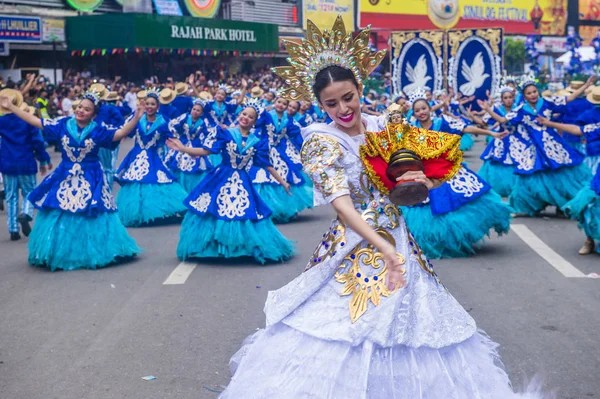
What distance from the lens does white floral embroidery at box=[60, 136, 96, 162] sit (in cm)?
907

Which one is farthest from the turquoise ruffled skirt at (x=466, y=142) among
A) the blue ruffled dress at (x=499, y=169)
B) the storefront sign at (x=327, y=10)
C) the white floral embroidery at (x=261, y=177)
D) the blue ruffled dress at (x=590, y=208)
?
the storefront sign at (x=327, y=10)

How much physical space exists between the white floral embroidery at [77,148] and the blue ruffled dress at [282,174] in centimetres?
352

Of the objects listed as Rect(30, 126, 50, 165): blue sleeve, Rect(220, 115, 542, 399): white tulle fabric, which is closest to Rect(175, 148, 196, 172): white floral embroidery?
Rect(30, 126, 50, 165): blue sleeve

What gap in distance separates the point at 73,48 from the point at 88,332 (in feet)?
107

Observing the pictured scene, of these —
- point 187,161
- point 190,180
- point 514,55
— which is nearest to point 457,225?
point 190,180

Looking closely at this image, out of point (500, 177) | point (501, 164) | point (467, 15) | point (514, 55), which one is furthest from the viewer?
point (467, 15)

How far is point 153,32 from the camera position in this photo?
122 ft

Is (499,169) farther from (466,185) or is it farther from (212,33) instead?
(212,33)

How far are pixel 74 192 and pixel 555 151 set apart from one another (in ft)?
21.6

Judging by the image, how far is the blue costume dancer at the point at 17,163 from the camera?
11344mm

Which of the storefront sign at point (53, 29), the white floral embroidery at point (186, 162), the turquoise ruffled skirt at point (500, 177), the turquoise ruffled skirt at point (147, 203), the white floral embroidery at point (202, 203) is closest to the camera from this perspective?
the white floral embroidery at point (202, 203)

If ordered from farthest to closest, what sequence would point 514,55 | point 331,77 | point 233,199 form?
point 514,55 → point 233,199 → point 331,77

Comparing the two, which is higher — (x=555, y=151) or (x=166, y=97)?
(x=166, y=97)

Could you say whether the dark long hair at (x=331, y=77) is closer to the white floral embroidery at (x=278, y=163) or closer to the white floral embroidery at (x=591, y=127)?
the white floral embroidery at (x=591, y=127)
